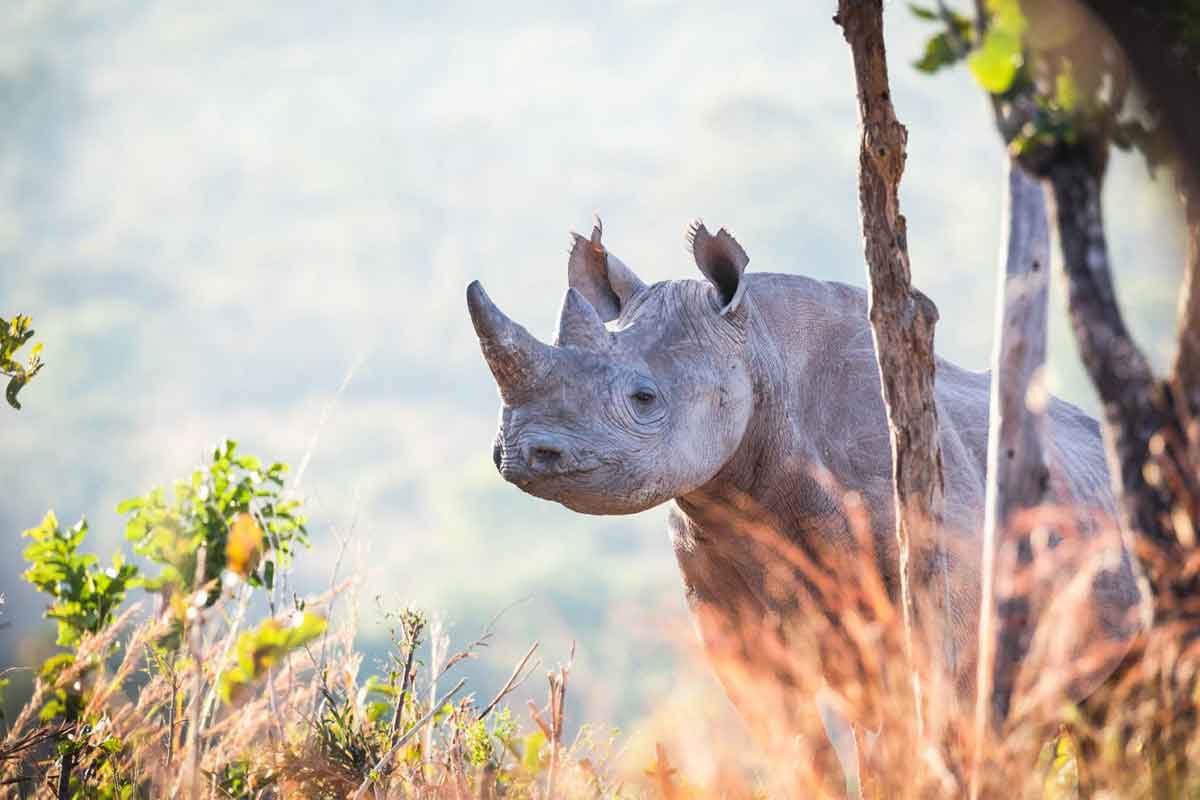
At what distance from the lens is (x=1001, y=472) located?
9.92 feet

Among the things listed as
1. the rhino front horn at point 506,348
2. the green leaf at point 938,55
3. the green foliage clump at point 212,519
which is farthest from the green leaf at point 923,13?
the green foliage clump at point 212,519

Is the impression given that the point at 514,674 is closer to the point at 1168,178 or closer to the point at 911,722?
the point at 911,722

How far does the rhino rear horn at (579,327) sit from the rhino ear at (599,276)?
0.69 metres

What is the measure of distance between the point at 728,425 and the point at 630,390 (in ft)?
1.39

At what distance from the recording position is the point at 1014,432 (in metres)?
3.01

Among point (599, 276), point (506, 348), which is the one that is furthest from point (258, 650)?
point (599, 276)

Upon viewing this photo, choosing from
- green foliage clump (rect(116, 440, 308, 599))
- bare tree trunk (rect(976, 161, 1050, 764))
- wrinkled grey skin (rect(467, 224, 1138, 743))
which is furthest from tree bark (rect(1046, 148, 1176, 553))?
green foliage clump (rect(116, 440, 308, 599))

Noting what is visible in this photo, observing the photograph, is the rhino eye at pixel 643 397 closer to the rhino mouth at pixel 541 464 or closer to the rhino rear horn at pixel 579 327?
the rhino rear horn at pixel 579 327

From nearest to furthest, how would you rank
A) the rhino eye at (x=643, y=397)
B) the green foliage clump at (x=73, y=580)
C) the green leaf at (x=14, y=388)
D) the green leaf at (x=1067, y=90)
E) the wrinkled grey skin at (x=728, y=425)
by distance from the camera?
the green leaf at (x=1067, y=90) < the wrinkled grey skin at (x=728, y=425) < the rhino eye at (x=643, y=397) < the green leaf at (x=14, y=388) < the green foliage clump at (x=73, y=580)

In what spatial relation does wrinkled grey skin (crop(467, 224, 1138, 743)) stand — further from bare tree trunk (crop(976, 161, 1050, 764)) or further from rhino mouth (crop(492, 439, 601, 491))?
bare tree trunk (crop(976, 161, 1050, 764))

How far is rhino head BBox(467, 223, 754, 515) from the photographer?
3.92 m

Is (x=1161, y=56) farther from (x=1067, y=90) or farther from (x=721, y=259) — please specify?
(x=721, y=259)

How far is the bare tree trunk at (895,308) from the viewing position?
142 inches

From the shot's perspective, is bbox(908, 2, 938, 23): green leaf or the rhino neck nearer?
bbox(908, 2, 938, 23): green leaf
